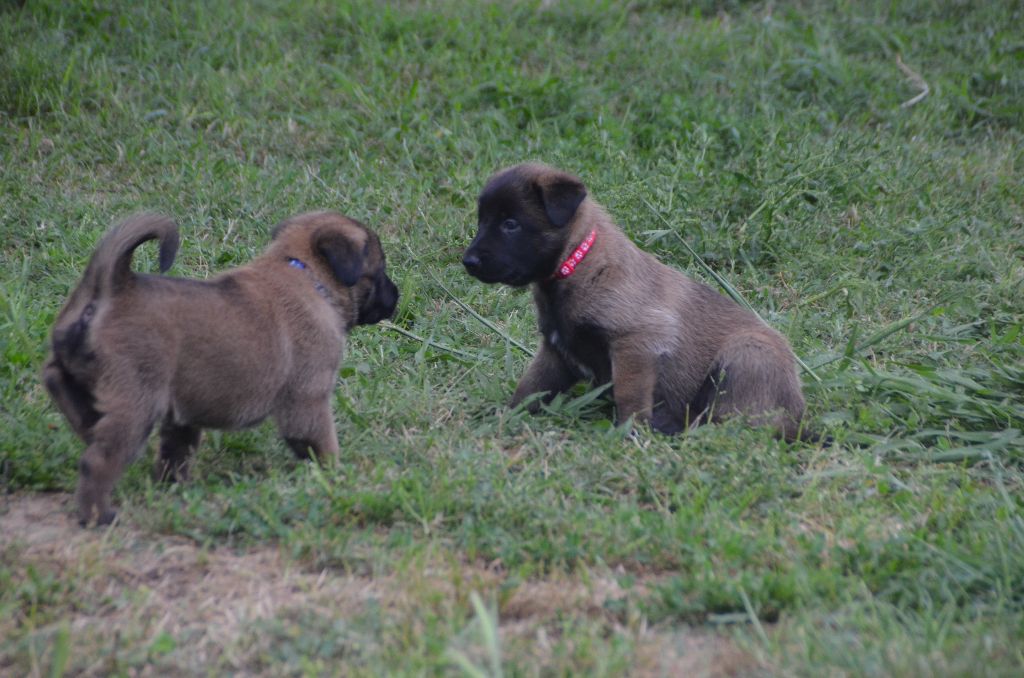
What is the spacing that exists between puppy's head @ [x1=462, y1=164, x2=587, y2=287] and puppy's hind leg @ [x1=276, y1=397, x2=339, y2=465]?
50.9 inches

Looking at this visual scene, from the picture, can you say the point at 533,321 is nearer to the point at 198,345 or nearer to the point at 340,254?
the point at 340,254

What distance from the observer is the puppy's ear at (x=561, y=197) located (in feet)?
18.7

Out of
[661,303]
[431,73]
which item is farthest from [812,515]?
[431,73]

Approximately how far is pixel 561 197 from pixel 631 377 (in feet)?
3.14

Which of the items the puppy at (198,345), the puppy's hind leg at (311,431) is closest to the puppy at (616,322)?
the puppy at (198,345)

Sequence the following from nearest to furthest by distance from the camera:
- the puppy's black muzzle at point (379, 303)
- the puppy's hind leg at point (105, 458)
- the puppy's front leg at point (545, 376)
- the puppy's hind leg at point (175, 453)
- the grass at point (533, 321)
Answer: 1. the grass at point (533, 321)
2. the puppy's hind leg at point (105, 458)
3. the puppy's hind leg at point (175, 453)
4. the puppy's black muzzle at point (379, 303)
5. the puppy's front leg at point (545, 376)

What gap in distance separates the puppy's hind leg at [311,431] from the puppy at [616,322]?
1286 millimetres

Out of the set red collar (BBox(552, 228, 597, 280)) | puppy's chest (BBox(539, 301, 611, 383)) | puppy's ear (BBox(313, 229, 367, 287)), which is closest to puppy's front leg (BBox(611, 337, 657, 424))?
puppy's chest (BBox(539, 301, 611, 383))

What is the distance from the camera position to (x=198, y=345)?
4375 mm

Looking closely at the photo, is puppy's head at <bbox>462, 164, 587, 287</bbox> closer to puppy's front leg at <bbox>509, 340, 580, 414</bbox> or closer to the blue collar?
puppy's front leg at <bbox>509, 340, 580, 414</bbox>

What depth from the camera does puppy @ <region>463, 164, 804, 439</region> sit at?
5.59 metres

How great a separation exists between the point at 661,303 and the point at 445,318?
1560 millimetres

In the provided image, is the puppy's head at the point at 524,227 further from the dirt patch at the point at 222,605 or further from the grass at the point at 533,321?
the dirt patch at the point at 222,605

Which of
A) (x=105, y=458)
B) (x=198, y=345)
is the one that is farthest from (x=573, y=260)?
(x=105, y=458)
